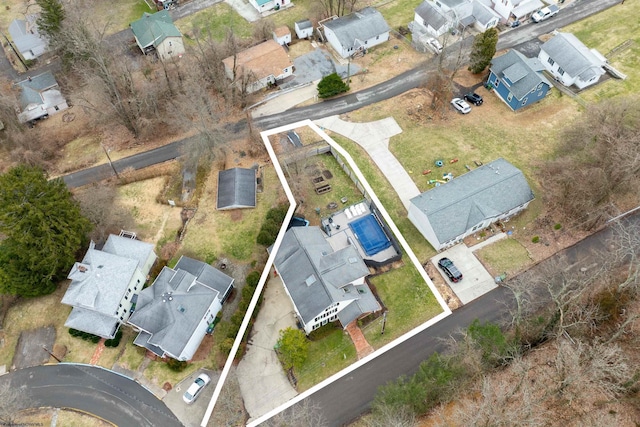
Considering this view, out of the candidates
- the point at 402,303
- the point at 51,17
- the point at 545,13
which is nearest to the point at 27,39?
the point at 51,17

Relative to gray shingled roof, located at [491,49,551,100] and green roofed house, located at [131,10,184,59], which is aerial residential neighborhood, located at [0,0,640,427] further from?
green roofed house, located at [131,10,184,59]

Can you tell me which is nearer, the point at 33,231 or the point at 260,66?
the point at 33,231

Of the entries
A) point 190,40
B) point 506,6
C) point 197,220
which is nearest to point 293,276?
point 197,220

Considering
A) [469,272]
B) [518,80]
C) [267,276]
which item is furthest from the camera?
[518,80]

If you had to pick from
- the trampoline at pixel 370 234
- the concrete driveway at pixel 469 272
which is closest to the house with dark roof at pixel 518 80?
the concrete driveway at pixel 469 272

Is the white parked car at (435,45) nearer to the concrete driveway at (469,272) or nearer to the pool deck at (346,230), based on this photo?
the pool deck at (346,230)

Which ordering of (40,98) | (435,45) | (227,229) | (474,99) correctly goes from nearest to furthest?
(227,229)
(474,99)
(40,98)
(435,45)

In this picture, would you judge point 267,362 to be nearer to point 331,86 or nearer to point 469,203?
point 469,203
